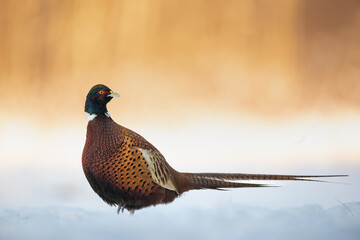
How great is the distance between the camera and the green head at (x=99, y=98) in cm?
313

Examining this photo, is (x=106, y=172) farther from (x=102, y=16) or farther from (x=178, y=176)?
(x=102, y=16)

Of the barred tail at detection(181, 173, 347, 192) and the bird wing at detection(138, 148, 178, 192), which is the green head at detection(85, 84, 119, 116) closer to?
the bird wing at detection(138, 148, 178, 192)

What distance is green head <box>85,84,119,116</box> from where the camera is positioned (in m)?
3.13

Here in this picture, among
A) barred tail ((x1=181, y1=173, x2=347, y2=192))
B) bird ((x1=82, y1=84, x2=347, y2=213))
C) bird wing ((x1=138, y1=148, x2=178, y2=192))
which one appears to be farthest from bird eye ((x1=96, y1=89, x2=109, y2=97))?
barred tail ((x1=181, y1=173, x2=347, y2=192))

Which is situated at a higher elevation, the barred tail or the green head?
the green head

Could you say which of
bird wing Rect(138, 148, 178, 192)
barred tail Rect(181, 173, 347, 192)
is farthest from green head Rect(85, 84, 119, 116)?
barred tail Rect(181, 173, 347, 192)

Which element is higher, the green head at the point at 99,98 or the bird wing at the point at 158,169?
the green head at the point at 99,98

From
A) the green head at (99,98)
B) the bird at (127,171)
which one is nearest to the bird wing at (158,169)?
the bird at (127,171)

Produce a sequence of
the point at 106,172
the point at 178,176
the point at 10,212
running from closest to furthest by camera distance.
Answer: the point at 106,172 < the point at 178,176 < the point at 10,212

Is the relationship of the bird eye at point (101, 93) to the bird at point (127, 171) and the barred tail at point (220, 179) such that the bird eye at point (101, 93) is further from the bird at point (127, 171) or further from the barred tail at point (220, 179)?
the barred tail at point (220, 179)

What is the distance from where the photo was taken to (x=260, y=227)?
333 cm

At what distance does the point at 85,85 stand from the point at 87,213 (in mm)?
834

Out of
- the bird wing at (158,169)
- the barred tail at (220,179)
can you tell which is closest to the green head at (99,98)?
the bird wing at (158,169)

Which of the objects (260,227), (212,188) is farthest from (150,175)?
(260,227)
